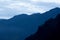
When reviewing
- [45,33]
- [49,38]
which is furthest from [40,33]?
[49,38]

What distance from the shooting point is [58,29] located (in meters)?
77.4

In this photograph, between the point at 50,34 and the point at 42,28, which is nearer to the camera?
the point at 50,34

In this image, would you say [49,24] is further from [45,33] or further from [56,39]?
[56,39]

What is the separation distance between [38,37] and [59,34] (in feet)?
34.5

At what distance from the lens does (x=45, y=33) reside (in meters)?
84.1

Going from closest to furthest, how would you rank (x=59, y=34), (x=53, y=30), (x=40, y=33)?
1. (x=59, y=34)
2. (x=53, y=30)
3. (x=40, y=33)

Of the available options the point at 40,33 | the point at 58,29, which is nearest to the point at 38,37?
the point at 40,33

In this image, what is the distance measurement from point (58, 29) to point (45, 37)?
5.78m

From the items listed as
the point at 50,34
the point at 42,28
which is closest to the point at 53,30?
the point at 50,34

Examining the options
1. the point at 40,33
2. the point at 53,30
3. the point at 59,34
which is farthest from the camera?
the point at 40,33

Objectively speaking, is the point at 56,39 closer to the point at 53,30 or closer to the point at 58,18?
the point at 53,30

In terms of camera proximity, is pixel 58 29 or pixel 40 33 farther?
pixel 40 33

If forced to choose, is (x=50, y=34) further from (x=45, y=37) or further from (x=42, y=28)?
(x=42, y=28)

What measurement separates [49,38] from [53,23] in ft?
25.4
